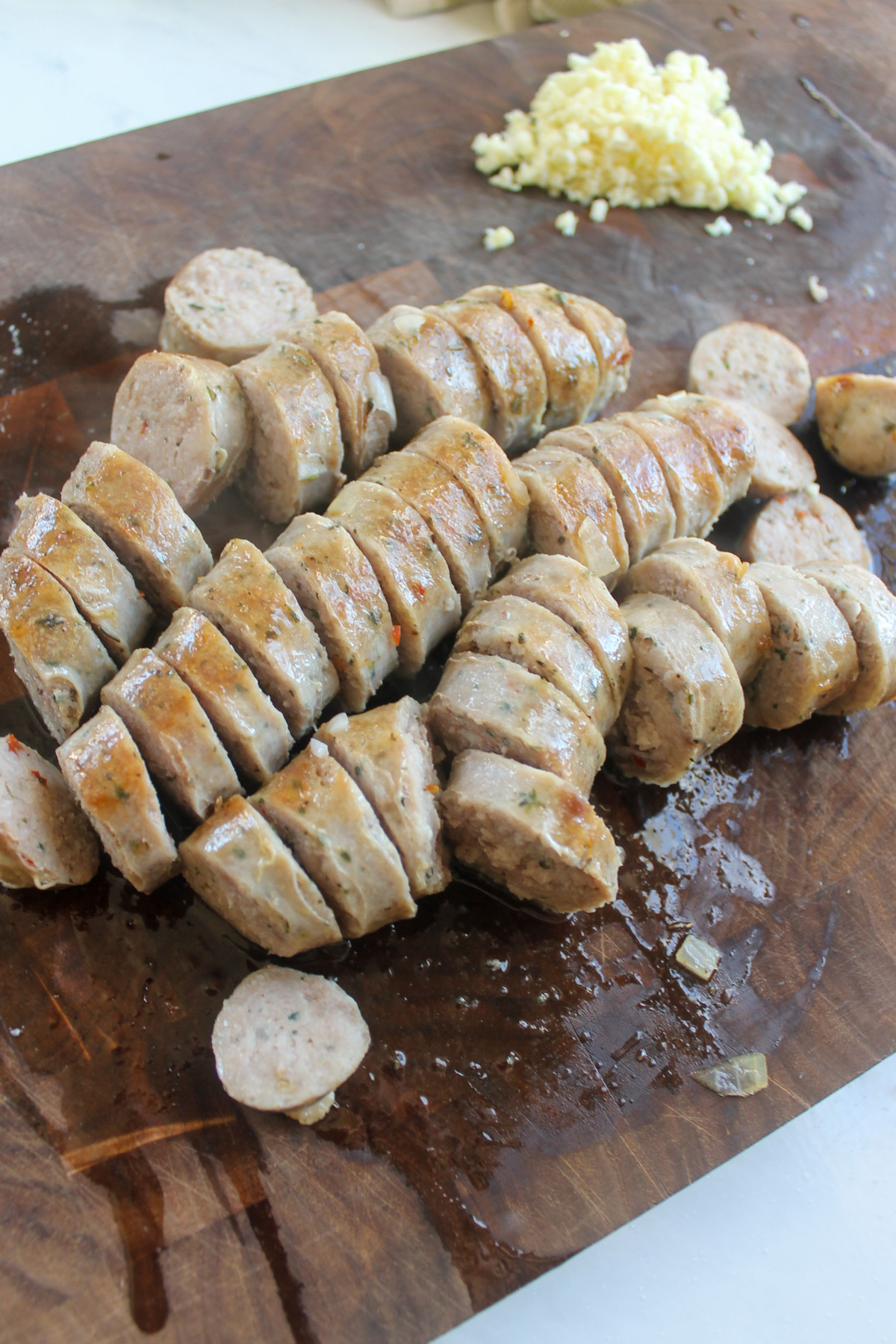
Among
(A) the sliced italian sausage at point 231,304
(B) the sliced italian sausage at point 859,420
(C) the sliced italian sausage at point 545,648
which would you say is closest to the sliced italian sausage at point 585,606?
(C) the sliced italian sausage at point 545,648

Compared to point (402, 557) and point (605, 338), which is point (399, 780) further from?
point (605, 338)

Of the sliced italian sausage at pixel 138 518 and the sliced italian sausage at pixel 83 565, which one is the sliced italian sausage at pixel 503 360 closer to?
the sliced italian sausage at pixel 138 518

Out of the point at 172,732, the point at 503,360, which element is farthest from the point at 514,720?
the point at 503,360

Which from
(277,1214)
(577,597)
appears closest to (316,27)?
(577,597)

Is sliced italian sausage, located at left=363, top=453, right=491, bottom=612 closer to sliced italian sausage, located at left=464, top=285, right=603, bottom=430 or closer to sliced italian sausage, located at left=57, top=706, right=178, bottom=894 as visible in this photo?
sliced italian sausage, located at left=464, top=285, right=603, bottom=430

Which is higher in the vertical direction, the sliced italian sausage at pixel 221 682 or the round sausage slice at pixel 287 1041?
the sliced italian sausage at pixel 221 682

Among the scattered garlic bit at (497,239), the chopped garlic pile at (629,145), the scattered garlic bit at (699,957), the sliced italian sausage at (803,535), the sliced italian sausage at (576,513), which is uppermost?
the chopped garlic pile at (629,145)

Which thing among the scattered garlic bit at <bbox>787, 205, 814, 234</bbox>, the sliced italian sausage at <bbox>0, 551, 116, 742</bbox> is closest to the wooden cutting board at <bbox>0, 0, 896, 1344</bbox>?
the sliced italian sausage at <bbox>0, 551, 116, 742</bbox>
